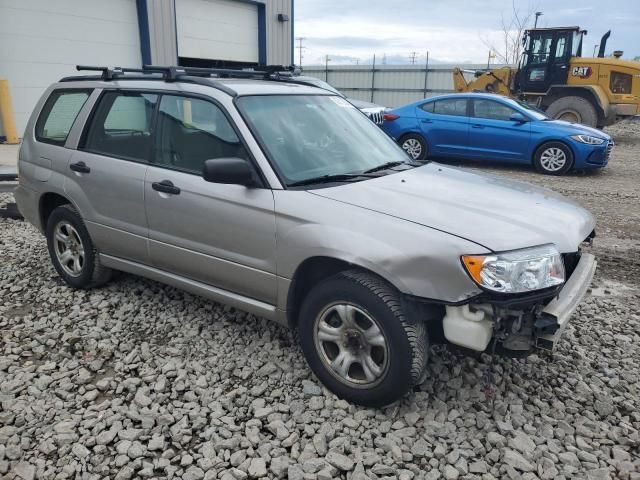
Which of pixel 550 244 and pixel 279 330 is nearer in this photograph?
pixel 550 244

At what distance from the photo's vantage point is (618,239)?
6129mm

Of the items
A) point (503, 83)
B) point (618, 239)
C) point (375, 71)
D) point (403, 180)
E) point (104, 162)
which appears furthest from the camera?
point (375, 71)

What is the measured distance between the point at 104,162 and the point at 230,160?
1.45 meters

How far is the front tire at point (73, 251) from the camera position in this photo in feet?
13.7

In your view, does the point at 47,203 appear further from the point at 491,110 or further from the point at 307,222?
the point at 491,110

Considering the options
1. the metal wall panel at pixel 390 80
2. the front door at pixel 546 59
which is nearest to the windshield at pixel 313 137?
the front door at pixel 546 59

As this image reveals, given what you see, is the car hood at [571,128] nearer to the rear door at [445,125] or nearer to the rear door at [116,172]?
the rear door at [445,125]

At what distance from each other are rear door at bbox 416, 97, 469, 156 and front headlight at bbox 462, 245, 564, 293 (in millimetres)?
8750

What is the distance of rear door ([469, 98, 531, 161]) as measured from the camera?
1037 cm

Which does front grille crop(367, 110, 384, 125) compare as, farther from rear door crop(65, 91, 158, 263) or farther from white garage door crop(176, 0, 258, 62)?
rear door crop(65, 91, 158, 263)

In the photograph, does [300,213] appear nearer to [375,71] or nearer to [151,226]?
[151,226]

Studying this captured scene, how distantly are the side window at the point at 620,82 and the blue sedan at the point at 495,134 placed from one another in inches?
227

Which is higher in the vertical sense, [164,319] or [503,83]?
[503,83]

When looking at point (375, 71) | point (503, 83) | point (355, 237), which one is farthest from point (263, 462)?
point (375, 71)
